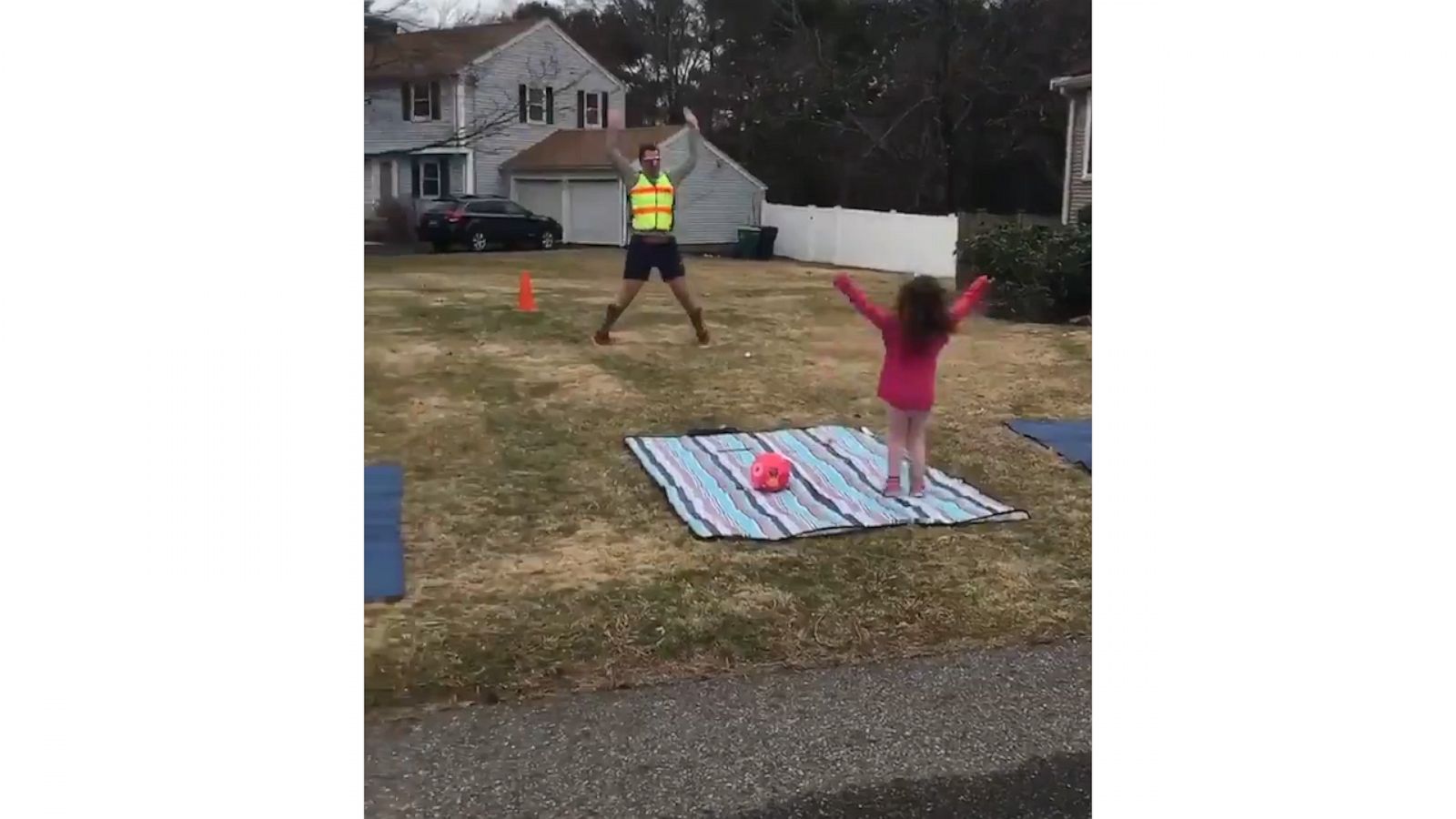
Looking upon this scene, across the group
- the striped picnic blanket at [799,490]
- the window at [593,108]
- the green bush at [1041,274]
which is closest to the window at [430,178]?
the window at [593,108]

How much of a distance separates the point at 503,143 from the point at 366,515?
0.85m

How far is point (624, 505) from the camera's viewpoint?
319 cm

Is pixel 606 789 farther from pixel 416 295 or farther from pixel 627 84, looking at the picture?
pixel 627 84

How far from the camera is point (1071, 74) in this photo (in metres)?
2.75

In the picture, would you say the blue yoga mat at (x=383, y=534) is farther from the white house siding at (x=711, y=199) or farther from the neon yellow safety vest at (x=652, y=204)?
the white house siding at (x=711, y=199)

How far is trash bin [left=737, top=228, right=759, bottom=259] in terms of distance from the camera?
11.0ft

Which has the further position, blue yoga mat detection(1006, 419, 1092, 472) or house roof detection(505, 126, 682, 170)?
blue yoga mat detection(1006, 419, 1092, 472)

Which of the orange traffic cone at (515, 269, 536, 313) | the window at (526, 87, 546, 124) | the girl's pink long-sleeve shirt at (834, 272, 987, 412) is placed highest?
the window at (526, 87, 546, 124)

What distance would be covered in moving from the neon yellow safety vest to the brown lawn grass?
0.16 metres

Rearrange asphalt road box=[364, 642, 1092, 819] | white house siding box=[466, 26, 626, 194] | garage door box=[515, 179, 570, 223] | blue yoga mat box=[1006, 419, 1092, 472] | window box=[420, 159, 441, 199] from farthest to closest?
blue yoga mat box=[1006, 419, 1092, 472] < garage door box=[515, 179, 570, 223] < white house siding box=[466, 26, 626, 194] < window box=[420, 159, 441, 199] < asphalt road box=[364, 642, 1092, 819]

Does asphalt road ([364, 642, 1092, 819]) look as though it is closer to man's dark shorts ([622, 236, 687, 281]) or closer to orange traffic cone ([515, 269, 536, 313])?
orange traffic cone ([515, 269, 536, 313])

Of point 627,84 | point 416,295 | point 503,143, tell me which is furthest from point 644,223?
point 416,295

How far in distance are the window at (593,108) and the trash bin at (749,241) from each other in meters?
0.77

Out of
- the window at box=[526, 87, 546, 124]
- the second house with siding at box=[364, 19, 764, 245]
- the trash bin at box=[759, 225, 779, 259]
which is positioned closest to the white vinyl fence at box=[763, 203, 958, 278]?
the trash bin at box=[759, 225, 779, 259]
